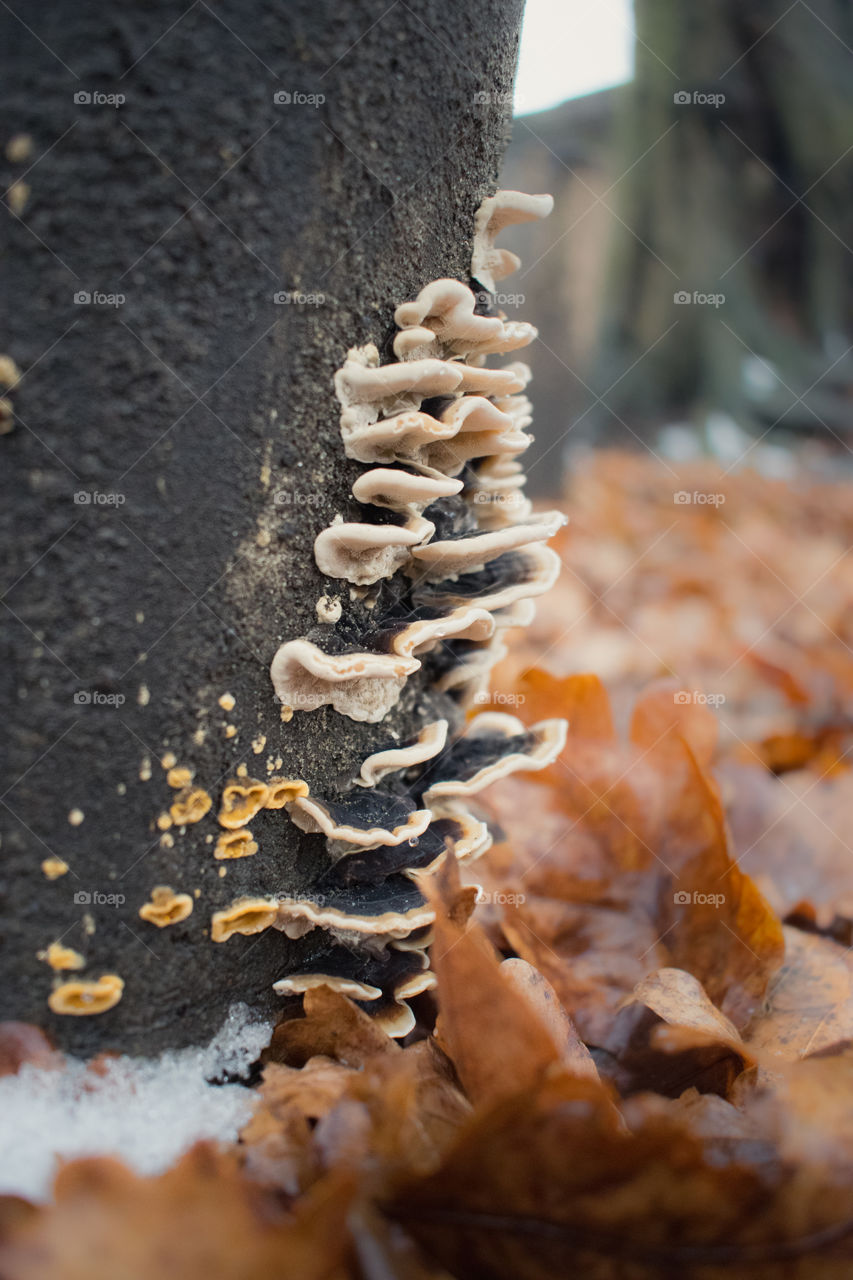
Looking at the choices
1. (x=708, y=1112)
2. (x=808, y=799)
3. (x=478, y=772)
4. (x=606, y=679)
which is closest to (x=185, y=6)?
(x=478, y=772)

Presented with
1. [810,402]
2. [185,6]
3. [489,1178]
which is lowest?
[489,1178]

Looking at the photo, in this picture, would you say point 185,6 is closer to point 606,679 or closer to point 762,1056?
point 762,1056

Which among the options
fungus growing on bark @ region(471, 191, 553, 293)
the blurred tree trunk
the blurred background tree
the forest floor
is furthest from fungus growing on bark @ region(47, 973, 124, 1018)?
the blurred tree trunk

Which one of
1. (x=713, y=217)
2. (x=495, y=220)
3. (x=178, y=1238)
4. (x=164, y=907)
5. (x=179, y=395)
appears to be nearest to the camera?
(x=178, y=1238)

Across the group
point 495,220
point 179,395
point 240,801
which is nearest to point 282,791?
point 240,801

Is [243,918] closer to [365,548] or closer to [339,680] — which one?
[339,680]

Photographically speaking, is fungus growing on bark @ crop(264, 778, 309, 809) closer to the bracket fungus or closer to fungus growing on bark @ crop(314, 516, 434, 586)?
the bracket fungus

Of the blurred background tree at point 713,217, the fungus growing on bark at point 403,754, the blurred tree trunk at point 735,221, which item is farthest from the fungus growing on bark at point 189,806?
the blurred tree trunk at point 735,221
